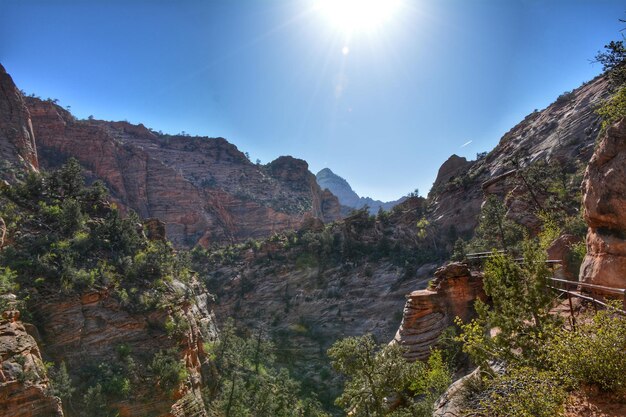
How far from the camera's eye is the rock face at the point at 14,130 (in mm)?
52444

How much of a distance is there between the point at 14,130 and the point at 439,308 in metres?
72.9

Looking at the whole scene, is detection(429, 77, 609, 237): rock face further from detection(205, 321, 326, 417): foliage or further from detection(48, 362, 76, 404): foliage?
detection(48, 362, 76, 404): foliage

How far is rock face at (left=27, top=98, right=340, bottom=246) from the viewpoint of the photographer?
88688 millimetres

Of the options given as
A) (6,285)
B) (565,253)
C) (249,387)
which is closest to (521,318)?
(565,253)

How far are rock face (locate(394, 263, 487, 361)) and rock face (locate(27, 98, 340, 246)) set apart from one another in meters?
57.6

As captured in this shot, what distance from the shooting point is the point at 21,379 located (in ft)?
55.7

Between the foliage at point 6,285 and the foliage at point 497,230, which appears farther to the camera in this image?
the foliage at point 497,230

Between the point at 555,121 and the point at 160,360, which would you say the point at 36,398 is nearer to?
the point at 160,360

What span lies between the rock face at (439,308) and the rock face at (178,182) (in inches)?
2266

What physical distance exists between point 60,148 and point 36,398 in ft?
306

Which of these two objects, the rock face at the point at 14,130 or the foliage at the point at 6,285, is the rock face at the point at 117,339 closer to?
the foliage at the point at 6,285

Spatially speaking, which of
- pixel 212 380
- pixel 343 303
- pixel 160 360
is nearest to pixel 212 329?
pixel 212 380

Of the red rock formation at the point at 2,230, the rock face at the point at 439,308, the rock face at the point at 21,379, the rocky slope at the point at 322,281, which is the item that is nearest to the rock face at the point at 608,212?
the rock face at the point at 439,308

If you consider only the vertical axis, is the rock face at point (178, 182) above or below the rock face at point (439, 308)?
above
